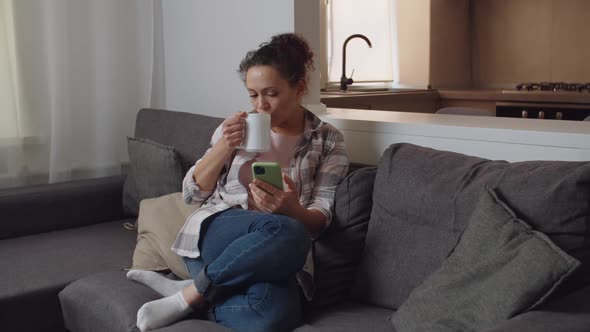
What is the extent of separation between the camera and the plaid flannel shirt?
6.48 ft

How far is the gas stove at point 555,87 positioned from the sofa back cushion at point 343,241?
263 cm

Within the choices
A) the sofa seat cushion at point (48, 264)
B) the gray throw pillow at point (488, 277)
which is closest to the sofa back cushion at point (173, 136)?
the sofa seat cushion at point (48, 264)

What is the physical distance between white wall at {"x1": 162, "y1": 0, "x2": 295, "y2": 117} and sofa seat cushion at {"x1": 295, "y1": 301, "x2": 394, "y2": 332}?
121 centimetres

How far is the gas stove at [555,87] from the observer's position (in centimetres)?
418

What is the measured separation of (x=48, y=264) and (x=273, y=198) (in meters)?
0.91

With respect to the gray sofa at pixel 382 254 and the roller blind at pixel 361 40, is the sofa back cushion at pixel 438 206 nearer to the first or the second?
the gray sofa at pixel 382 254

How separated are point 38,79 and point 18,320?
4.31 feet

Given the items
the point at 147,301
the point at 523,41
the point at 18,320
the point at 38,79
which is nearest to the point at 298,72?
the point at 147,301

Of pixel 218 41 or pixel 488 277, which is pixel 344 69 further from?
pixel 488 277

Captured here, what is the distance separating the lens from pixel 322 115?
2.60 metres

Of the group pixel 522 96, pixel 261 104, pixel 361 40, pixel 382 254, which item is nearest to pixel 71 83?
pixel 261 104

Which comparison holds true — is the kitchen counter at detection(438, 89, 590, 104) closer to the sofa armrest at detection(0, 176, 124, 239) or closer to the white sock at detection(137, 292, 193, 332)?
the sofa armrest at detection(0, 176, 124, 239)

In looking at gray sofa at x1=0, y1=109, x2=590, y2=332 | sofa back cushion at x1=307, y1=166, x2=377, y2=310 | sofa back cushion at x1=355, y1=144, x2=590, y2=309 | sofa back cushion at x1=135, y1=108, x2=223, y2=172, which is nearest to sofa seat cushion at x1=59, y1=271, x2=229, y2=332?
gray sofa at x1=0, y1=109, x2=590, y2=332

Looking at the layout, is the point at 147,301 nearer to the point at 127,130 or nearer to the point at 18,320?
the point at 18,320
